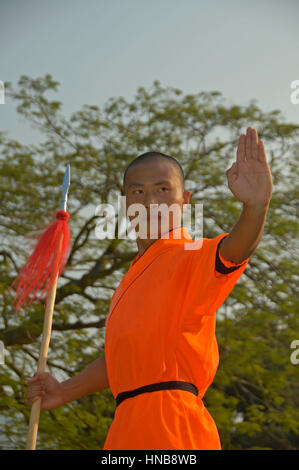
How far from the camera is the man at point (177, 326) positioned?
4.15 feet

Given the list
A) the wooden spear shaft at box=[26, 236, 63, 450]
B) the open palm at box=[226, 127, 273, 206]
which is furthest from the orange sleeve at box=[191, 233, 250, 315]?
the wooden spear shaft at box=[26, 236, 63, 450]

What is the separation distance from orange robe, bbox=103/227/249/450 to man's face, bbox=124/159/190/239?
0.61ft

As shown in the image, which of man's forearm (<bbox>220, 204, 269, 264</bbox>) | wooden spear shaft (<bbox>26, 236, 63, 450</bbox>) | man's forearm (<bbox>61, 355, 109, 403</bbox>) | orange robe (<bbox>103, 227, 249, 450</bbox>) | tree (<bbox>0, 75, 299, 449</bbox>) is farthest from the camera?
tree (<bbox>0, 75, 299, 449</bbox>)

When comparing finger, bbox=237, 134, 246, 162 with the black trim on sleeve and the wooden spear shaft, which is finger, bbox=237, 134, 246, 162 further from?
the wooden spear shaft

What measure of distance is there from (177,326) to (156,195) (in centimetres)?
46

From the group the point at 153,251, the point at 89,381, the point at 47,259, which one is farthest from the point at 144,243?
the point at 89,381

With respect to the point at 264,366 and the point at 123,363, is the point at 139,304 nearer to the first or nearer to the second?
the point at 123,363

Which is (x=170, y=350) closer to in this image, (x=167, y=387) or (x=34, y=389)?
(x=167, y=387)

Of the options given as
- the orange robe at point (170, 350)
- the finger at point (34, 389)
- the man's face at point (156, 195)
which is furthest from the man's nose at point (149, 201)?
the finger at point (34, 389)

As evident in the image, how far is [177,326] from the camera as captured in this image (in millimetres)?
1421

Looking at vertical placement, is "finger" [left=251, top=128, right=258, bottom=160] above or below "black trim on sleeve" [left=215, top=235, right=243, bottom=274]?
above

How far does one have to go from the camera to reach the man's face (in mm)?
1665

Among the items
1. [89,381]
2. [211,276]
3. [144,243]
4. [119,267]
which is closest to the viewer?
[211,276]

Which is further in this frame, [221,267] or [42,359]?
[42,359]
